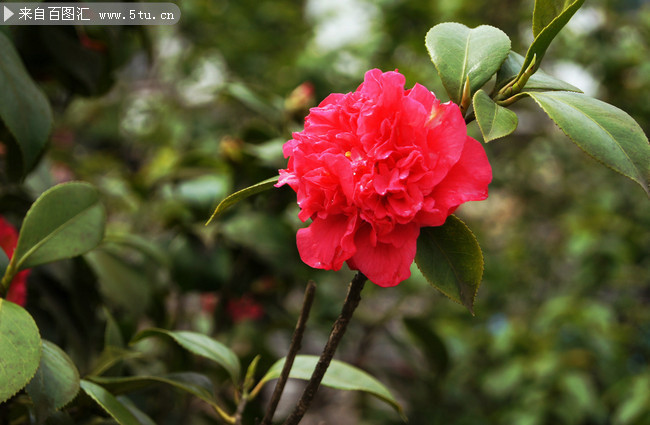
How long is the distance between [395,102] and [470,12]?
1659mm

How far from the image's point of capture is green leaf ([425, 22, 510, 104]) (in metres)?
0.47

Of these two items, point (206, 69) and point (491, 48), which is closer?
point (491, 48)

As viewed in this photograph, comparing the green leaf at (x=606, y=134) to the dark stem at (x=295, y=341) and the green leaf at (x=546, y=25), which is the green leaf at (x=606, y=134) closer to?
the green leaf at (x=546, y=25)

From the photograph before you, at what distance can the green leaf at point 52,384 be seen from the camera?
0.47 m

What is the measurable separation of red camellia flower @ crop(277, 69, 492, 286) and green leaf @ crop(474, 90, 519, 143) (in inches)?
0.6

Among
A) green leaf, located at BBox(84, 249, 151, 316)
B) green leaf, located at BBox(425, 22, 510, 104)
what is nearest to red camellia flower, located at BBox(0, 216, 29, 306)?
green leaf, located at BBox(84, 249, 151, 316)

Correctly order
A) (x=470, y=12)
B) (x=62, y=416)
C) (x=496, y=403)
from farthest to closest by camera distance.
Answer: (x=470, y=12) → (x=496, y=403) → (x=62, y=416)

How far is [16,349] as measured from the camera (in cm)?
46

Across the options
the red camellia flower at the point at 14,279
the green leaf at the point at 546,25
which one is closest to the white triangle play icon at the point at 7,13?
the red camellia flower at the point at 14,279

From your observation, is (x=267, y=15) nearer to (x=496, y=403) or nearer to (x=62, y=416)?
(x=496, y=403)

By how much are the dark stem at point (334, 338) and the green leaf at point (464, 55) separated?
0.17 meters

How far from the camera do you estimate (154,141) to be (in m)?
2.06

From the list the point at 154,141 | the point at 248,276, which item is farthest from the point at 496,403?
the point at 154,141

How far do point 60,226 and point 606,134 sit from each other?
0.49m
